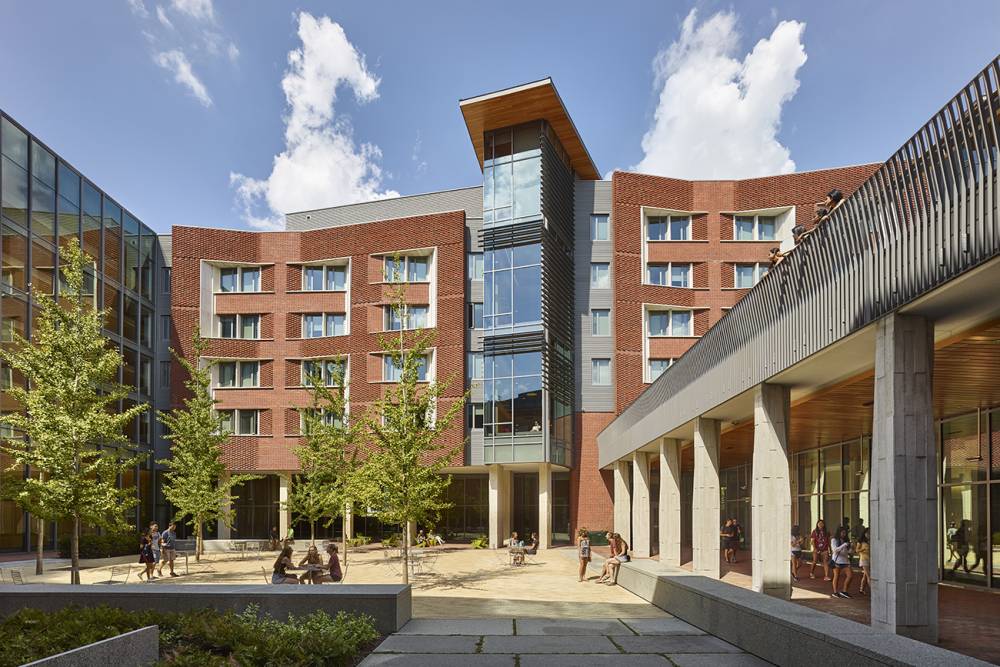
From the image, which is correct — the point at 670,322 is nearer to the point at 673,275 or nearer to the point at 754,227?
the point at 673,275

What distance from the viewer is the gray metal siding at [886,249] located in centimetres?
777

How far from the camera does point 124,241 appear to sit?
44.8m

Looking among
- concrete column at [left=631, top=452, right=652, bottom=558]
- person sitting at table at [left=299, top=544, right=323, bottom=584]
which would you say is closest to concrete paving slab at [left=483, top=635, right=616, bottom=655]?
person sitting at table at [left=299, top=544, right=323, bottom=584]

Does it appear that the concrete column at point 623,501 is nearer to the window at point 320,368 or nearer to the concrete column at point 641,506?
the concrete column at point 641,506

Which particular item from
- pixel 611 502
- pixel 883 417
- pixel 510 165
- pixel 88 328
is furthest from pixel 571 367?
pixel 883 417

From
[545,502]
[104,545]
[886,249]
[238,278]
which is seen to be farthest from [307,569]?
[238,278]

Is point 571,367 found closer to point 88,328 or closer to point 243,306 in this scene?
point 243,306

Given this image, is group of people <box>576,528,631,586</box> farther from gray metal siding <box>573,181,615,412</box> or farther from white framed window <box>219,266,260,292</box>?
white framed window <box>219,266,260,292</box>

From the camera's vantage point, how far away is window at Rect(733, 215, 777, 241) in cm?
4281

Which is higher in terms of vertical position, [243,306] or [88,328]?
[243,306]

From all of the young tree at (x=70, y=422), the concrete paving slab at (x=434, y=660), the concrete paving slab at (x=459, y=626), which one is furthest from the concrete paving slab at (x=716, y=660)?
the young tree at (x=70, y=422)

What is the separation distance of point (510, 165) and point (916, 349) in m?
32.6

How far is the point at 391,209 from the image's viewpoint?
165ft

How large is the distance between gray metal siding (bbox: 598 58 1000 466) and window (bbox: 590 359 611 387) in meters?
25.4
